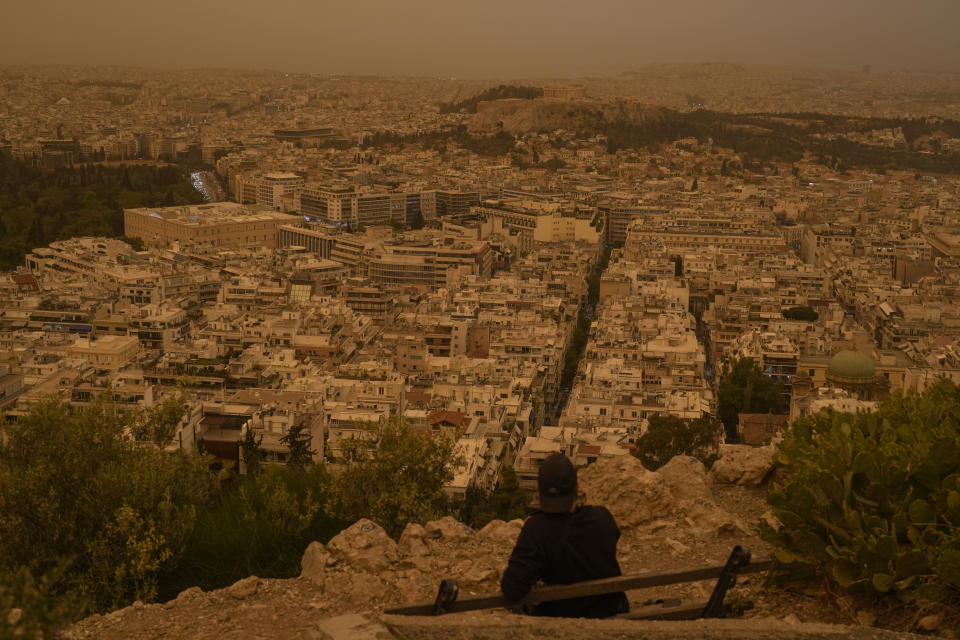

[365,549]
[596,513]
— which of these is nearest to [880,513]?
[596,513]

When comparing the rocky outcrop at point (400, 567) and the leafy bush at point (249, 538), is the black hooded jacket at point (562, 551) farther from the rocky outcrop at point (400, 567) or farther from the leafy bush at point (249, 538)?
the leafy bush at point (249, 538)

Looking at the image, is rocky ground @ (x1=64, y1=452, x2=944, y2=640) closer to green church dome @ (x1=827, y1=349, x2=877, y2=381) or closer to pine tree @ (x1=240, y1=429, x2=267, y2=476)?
pine tree @ (x1=240, y1=429, x2=267, y2=476)

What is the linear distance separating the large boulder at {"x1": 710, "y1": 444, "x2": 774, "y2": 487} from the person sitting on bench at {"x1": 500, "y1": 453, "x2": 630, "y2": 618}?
2406mm

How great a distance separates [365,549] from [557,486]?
1.45 meters

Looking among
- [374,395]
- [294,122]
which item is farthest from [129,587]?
[294,122]

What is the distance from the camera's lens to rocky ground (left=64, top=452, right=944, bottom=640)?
286cm

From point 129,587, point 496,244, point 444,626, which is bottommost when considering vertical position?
point 496,244

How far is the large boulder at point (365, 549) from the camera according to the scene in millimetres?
3850

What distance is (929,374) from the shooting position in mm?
14352

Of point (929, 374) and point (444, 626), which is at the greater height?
point (444, 626)

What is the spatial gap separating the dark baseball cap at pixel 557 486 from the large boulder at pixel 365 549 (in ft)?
4.41

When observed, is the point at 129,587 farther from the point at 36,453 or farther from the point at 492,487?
the point at 492,487

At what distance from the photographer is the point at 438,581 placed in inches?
148

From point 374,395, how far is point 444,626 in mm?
10755
